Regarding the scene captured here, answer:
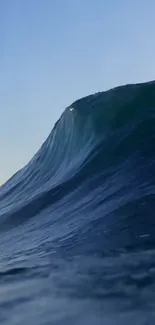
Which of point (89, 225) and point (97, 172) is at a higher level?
point (97, 172)

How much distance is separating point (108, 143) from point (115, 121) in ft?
3.19

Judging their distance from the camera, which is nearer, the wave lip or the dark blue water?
the dark blue water

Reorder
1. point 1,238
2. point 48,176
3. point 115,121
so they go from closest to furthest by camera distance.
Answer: point 1,238 → point 115,121 → point 48,176

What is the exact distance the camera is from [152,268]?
3.72m

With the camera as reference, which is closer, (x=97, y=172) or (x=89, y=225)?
(x=89, y=225)

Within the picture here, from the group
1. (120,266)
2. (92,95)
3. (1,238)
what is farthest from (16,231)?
(92,95)

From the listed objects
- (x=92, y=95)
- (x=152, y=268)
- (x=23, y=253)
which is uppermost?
(x=92, y=95)

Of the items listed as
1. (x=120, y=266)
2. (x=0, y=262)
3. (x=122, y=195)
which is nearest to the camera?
(x=120, y=266)

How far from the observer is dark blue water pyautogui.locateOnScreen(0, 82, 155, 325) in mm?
A: 3328

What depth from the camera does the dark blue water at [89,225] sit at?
131 inches

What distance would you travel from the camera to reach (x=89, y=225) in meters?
5.68

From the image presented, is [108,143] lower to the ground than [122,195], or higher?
higher

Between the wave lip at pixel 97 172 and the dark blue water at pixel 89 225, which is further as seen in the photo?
the wave lip at pixel 97 172

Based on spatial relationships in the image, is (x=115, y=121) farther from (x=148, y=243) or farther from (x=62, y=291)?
(x=62, y=291)
